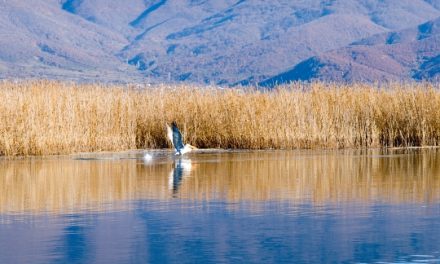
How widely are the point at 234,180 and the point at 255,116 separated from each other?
8016mm

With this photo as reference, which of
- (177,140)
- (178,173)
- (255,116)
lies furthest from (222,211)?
(255,116)

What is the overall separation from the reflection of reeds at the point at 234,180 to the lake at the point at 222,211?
0.07ft

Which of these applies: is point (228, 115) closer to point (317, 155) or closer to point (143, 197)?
point (317, 155)

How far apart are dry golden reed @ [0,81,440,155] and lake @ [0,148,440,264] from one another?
348cm

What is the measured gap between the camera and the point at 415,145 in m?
26.3

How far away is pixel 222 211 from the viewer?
13984 mm

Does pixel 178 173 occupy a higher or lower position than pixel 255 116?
lower

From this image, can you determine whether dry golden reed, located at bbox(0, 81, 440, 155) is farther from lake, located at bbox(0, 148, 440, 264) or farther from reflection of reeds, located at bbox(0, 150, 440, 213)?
lake, located at bbox(0, 148, 440, 264)

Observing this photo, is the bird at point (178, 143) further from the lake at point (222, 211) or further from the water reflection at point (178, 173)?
the lake at point (222, 211)

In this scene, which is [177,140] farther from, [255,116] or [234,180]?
[234,180]

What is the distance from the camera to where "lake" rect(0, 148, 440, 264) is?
11.2 metres

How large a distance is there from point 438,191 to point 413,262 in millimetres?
5267

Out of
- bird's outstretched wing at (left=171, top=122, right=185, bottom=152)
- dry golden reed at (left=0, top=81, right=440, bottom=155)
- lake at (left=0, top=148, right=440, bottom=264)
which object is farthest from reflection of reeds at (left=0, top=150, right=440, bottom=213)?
dry golden reed at (left=0, top=81, right=440, bottom=155)

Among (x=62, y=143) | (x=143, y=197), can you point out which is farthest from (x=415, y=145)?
(x=143, y=197)
